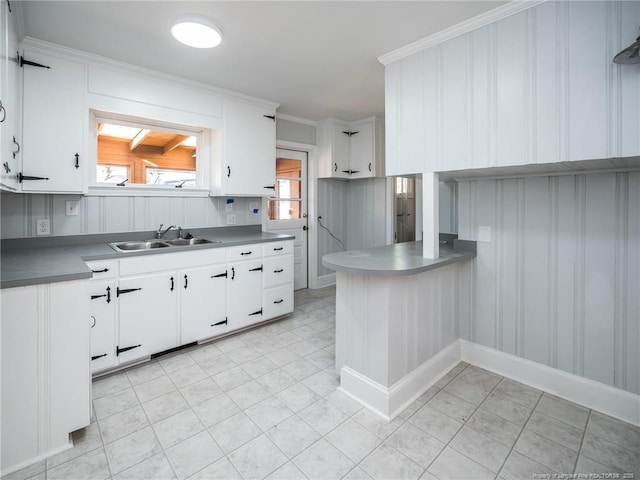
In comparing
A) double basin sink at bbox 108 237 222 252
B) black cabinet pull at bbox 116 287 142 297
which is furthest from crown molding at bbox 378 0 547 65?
black cabinet pull at bbox 116 287 142 297

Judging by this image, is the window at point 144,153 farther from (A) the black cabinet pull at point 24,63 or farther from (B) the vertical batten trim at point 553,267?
(B) the vertical batten trim at point 553,267

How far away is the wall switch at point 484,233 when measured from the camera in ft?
7.82

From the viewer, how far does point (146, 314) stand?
2.42 meters

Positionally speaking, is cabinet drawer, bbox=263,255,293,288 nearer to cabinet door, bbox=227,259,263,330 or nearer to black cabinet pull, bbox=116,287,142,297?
cabinet door, bbox=227,259,263,330

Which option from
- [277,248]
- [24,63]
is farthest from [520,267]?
[24,63]

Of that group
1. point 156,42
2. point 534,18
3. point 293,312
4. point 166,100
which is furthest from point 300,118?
point 534,18

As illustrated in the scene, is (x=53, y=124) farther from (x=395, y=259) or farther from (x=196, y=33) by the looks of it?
(x=395, y=259)

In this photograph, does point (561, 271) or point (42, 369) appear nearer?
point (42, 369)

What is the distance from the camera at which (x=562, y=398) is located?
2031 millimetres

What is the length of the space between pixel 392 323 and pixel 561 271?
1183 mm

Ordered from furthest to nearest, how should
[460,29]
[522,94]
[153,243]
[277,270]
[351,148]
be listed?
[351,148] → [277,270] → [153,243] → [460,29] → [522,94]

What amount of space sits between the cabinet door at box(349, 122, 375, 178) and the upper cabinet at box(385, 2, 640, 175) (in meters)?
1.92

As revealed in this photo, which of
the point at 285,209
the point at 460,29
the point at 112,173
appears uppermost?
the point at 460,29

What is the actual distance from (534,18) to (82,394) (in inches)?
121
